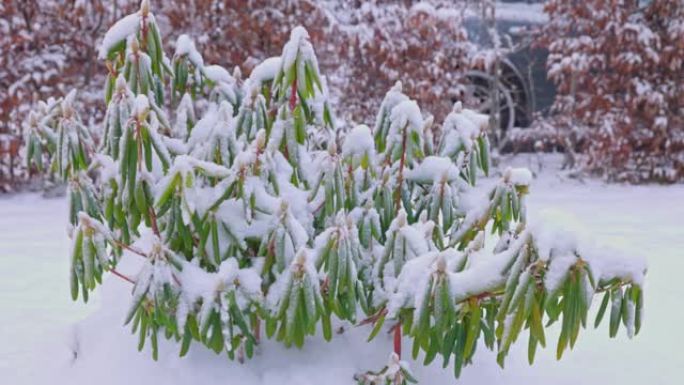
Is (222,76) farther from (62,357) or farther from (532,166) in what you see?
(532,166)

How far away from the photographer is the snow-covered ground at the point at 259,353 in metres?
2.02

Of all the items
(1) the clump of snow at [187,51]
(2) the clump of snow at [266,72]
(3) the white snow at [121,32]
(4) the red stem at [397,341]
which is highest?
(3) the white snow at [121,32]

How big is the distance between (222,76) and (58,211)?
4.17 metres

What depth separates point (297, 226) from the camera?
1775 millimetres

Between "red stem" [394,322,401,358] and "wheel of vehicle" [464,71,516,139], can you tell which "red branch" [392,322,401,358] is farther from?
"wheel of vehicle" [464,71,516,139]

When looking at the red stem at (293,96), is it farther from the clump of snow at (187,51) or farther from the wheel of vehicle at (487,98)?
the wheel of vehicle at (487,98)

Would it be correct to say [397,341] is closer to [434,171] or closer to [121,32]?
[434,171]

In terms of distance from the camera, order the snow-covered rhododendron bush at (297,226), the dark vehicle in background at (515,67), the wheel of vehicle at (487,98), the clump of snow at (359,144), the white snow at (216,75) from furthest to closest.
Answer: the dark vehicle in background at (515,67) → the wheel of vehicle at (487,98) → the white snow at (216,75) → the clump of snow at (359,144) → the snow-covered rhododendron bush at (297,226)

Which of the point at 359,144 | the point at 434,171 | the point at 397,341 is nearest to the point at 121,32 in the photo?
the point at 359,144

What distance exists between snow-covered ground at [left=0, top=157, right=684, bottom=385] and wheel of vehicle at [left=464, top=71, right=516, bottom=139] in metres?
3.76

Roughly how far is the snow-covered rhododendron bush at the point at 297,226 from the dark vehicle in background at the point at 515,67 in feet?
19.6

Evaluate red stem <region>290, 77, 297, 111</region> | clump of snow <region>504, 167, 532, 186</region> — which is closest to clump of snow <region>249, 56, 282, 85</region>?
red stem <region>290, 77, 297, 111</region>

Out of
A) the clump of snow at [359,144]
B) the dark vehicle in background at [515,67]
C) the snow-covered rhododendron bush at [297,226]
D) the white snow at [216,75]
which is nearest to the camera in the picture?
the snow-covered rhododendron bush at [297,226]

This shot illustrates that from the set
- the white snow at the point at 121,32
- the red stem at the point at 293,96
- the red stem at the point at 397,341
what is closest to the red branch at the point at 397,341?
the red stem at the point at 397,341
